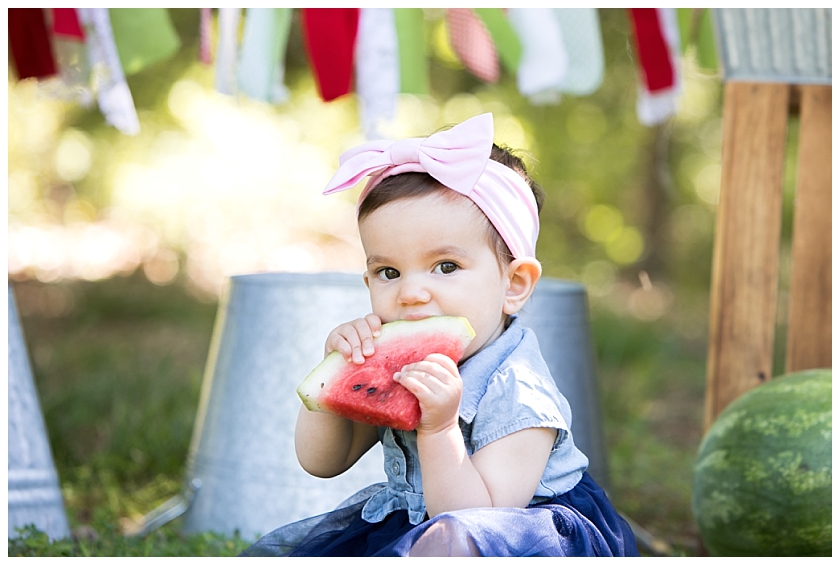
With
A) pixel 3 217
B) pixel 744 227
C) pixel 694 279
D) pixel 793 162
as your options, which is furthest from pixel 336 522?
pixel 694 279

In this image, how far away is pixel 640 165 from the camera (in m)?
12.0

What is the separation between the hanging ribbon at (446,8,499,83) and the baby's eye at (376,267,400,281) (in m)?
2.59

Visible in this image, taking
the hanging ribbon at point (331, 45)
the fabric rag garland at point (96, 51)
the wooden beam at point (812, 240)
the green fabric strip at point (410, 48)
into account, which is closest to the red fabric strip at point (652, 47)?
the wooden beam at point (812, 240)

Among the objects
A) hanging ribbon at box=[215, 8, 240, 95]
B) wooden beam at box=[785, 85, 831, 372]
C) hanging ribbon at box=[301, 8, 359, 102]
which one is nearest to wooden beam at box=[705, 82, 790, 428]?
wooden beam at box=[785, 85, 831, 372]

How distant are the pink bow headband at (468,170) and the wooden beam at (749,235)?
1.59 m

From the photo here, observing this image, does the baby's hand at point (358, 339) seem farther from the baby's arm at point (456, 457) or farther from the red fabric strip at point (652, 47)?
the red fabric strip at point (652, 47)

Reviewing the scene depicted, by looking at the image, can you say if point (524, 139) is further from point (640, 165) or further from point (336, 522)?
point (336, 522)

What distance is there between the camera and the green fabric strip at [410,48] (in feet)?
11.6

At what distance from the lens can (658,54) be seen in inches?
153

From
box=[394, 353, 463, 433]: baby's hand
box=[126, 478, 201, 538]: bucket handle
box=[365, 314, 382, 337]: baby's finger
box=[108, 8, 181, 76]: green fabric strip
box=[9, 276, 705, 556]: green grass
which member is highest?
box=[108, 8, 181, 76]: green fabric strip

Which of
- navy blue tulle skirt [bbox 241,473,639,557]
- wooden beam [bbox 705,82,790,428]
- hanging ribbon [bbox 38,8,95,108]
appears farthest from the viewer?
wooden beam [bbox 705,82,790,428]

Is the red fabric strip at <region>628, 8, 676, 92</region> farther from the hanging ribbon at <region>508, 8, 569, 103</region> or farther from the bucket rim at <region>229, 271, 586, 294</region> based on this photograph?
the bucket rim at <region>229, 271, 586, 294</region>

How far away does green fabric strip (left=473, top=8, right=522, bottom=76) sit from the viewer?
370 centimetres

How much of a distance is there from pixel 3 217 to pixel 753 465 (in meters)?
2.55
